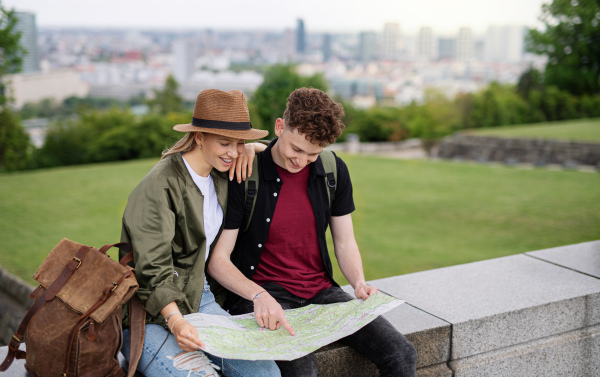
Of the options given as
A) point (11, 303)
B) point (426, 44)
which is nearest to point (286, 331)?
point (11, 303)

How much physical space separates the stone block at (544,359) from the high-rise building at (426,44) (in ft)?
560

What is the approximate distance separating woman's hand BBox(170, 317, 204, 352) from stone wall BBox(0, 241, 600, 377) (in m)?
0.68

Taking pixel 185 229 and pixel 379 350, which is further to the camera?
pixel 379 350

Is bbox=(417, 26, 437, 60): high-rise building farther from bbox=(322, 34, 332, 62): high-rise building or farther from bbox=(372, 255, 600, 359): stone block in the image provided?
bbox=(372, 255, 600, 359): stone block

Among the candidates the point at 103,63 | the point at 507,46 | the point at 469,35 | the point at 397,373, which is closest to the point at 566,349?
the point at 397,373

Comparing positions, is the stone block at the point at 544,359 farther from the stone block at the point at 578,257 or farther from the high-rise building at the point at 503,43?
the high-rise building at the point at 503,43

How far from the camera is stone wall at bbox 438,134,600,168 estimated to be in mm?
20781

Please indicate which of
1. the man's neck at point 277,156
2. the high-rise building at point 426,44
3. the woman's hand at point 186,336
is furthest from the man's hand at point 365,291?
the high-rise building at point 426,44

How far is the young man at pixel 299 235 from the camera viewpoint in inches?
94.0

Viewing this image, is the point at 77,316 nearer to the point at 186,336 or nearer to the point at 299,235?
the point at 186,336

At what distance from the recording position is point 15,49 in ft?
39.2

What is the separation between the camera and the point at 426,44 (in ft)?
557

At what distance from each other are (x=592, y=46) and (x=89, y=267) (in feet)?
43.9

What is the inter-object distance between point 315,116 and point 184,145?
1.88ft
